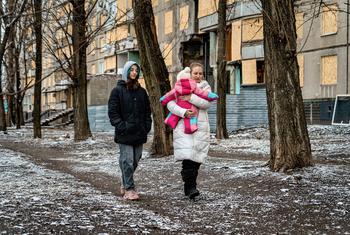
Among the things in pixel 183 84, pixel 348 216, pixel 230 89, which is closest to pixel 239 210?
pixel 348 216

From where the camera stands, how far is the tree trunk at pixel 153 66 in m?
14.4

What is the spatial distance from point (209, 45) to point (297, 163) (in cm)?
3577

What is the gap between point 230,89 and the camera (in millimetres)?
41562

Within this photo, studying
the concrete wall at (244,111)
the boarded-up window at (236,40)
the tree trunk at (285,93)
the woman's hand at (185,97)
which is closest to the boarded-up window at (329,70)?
the concrete wall at (244,111)

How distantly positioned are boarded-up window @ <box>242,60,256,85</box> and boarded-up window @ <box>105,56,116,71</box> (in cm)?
2495

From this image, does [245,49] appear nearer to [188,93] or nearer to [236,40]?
[236,40]

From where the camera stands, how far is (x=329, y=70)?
33.0 m

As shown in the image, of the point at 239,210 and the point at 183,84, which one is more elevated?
the point at 183,84

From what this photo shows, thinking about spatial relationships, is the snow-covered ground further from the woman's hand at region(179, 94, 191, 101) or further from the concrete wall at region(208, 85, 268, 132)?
the concrete wall at region(208, 85, 268, 132)

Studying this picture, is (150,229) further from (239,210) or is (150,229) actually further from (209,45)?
(209,45)

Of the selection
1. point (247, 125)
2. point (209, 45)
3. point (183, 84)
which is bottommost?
point (247, 125)

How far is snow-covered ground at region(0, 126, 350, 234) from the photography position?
6320 millimetres

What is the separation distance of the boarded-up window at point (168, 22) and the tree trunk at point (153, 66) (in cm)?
3495

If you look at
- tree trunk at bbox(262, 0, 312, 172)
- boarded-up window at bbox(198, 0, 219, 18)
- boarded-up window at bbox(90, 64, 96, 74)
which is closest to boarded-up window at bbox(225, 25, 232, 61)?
boarded-up window at bbox(198, 0, 219, 18)
